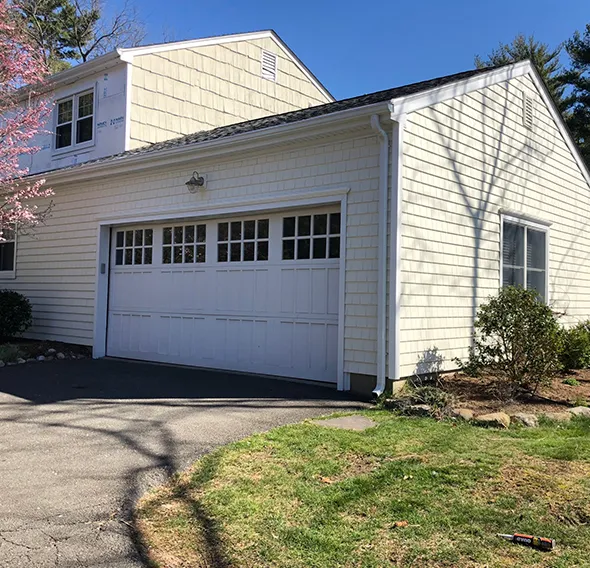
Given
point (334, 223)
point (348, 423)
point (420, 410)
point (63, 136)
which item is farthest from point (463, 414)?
point (63, 136)

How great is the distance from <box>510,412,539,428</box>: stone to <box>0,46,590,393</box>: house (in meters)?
1.43

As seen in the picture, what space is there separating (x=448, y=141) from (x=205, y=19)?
1744 centimetres

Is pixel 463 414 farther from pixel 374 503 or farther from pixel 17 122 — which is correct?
pixel 17 122

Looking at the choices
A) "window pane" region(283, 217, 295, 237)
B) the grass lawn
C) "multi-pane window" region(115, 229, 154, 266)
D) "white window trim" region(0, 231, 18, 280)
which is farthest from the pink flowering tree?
the grass lawn

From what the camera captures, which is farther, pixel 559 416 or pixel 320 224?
pixel 320 224

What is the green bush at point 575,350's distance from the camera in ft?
29.0

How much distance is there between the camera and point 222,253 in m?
9.00

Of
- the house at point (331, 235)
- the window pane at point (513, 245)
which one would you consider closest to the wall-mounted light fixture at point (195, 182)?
the house at point (331, 235)

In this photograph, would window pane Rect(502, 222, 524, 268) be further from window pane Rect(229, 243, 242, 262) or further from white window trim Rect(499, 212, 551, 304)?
window pane Rect(229, 243, 242, 262)

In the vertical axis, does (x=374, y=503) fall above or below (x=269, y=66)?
below

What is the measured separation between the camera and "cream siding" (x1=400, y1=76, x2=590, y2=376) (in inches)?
279

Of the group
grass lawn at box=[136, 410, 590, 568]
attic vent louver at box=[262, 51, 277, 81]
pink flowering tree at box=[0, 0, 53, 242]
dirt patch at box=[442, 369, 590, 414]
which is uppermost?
attic vent louver at box=[262, 51, 277, 81]

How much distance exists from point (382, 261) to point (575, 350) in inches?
166

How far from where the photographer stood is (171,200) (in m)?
9.43
